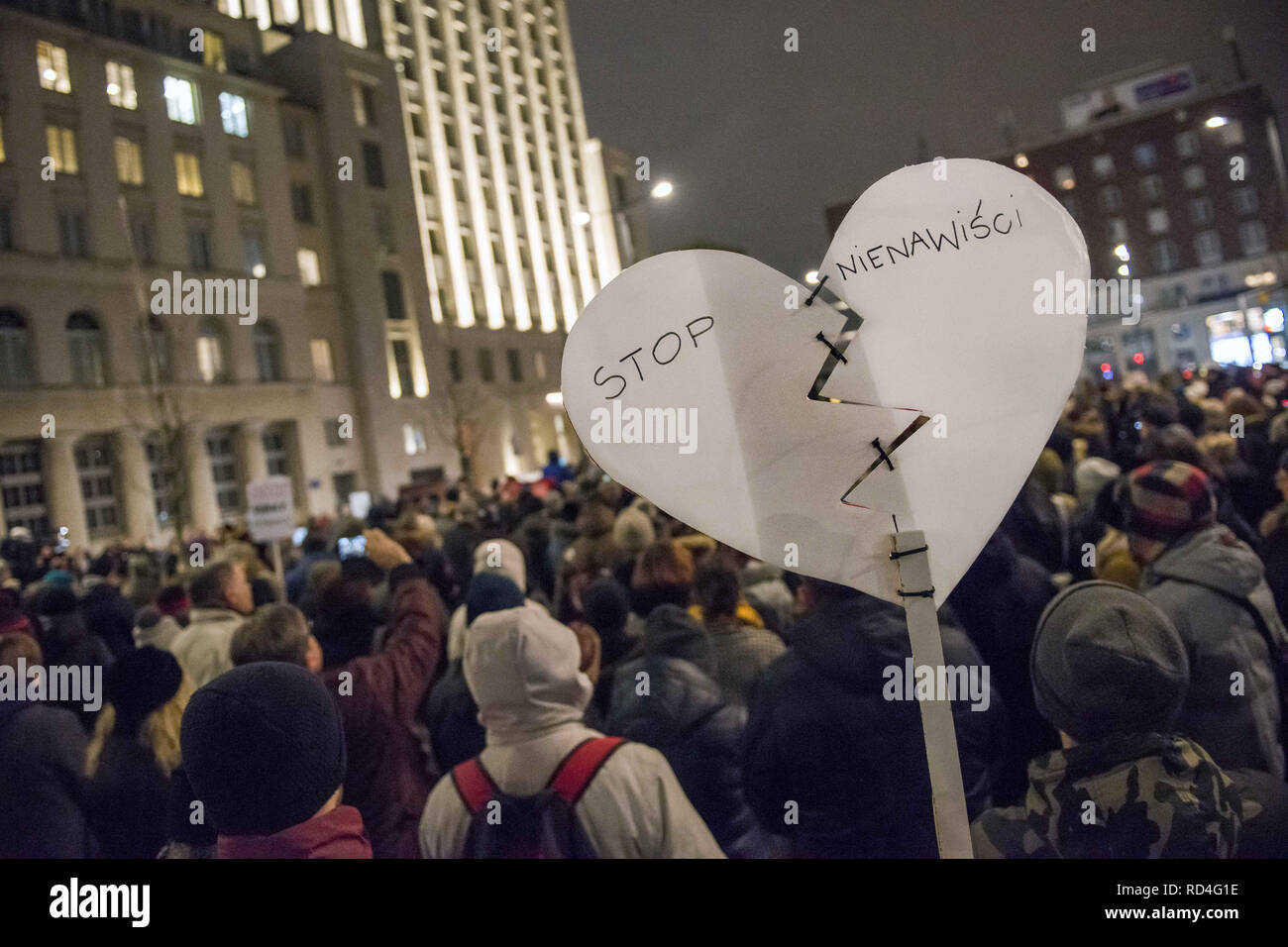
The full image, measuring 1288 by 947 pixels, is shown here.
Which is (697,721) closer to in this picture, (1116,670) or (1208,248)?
(1116,670)

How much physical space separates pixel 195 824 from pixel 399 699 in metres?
0.94

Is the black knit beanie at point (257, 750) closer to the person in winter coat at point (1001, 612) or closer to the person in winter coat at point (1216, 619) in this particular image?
the person in winter coat at point (1001, 612)

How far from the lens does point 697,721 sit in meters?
2.49

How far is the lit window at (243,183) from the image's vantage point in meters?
28.5

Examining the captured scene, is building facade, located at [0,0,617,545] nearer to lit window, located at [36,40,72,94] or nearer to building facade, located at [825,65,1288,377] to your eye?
lit window, located at [36,40,72,94]

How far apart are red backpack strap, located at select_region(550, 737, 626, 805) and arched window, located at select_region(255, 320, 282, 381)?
30.2 m

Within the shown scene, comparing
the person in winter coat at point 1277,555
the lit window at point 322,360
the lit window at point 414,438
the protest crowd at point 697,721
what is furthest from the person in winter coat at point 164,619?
the lit window at point 414,438

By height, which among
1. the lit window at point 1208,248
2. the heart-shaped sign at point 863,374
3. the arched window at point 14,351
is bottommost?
the heart-shaped sign at point 863,374

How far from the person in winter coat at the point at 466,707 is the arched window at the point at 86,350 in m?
26.4

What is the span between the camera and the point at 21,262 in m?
23.3

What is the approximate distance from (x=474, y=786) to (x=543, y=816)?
22 cm

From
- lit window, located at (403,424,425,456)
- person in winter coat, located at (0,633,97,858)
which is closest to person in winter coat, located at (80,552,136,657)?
person in winter coat, located at (0,633,97,858)

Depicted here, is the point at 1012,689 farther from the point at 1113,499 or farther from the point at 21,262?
the point at 21,262
